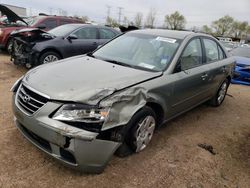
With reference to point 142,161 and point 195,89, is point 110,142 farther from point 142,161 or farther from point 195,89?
point 195,89

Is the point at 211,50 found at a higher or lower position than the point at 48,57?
higher

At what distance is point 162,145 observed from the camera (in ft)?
12.3

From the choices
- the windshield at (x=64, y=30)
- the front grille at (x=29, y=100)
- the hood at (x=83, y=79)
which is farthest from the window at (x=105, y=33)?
the front grille at (x=29, y=100)

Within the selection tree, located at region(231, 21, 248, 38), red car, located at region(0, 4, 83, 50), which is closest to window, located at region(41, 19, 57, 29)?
red car, located at region(0, 4, 83, 50)

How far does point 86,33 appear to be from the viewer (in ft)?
27.1

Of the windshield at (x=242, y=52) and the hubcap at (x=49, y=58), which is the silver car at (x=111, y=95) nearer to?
the hubcap at (x=49, y=58)

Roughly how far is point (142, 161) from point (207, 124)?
2.02m

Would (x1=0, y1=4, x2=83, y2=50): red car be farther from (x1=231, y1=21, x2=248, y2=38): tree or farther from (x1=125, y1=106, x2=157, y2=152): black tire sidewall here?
(x1=231, y1=21, x2=248, y2=38): tree

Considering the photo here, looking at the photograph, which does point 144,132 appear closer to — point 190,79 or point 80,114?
point 80,114

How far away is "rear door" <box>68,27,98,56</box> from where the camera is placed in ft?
25.2

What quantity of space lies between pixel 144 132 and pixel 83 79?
41.5 inches

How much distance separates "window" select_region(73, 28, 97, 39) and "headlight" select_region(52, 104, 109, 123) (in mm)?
5681

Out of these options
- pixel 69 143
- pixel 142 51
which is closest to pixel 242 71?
pixel 142 51

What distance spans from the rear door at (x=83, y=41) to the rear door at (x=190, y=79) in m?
4.23
